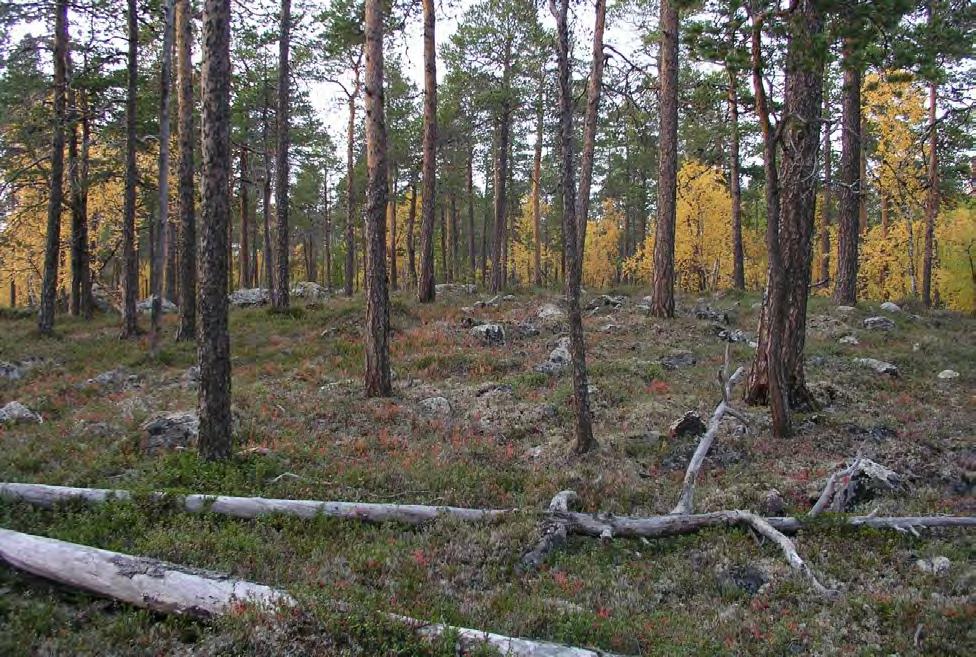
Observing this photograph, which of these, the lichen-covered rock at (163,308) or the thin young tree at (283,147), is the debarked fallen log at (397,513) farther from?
the lichen-covered rock at (163,308)

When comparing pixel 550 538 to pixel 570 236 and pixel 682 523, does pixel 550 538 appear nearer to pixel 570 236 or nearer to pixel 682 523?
pixel 682 523

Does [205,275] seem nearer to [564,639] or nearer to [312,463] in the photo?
[312,463]

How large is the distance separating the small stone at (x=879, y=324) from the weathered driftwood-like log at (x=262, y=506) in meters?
16.1

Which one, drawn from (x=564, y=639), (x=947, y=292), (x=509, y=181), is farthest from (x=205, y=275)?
(x=947, y=292)

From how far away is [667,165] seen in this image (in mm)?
18359

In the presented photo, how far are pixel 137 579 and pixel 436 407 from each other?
7.23 meters

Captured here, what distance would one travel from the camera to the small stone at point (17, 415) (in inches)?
432

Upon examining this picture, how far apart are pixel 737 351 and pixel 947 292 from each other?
22.9m

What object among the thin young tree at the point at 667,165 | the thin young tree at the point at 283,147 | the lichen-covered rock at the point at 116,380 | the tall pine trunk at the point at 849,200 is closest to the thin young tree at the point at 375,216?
the lichen-covered rock at the point at 116,380

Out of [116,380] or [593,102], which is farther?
[593,102]

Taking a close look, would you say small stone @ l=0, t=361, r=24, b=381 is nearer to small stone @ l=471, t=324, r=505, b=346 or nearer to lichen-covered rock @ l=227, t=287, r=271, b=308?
lichen-covered rock @ l=227, t=287, r=271, b=308

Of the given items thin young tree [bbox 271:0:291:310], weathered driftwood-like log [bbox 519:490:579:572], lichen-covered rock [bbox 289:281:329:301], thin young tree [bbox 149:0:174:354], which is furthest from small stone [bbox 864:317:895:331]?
lichen-covered rock [bbox 289:281:329:301]

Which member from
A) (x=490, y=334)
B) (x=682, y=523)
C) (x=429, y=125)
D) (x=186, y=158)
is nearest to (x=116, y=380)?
(x=186, y=158)

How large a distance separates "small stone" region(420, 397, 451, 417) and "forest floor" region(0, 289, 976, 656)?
145mm
